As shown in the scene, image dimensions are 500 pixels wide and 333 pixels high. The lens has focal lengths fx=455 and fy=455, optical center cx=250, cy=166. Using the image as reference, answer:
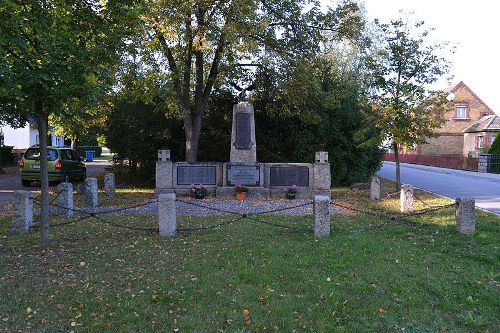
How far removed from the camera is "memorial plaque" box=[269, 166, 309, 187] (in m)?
16.5

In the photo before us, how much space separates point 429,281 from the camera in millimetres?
5969

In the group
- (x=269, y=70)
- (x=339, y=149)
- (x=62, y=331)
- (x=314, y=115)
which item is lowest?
(x=62, y=331)

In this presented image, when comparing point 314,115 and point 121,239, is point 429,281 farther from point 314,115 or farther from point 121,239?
point 314,115

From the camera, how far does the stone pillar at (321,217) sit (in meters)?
8.73

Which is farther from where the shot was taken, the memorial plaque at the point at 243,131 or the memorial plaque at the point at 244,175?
the memorial plaque at the point at 243,131

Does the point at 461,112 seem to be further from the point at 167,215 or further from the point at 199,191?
the point at 167,215

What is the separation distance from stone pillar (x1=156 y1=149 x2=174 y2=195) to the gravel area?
1232 millimetres

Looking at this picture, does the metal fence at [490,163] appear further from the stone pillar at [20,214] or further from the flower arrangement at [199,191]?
the stone pillar at [20,214]

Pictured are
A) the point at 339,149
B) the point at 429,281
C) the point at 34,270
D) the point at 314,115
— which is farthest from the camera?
the point at 339,149

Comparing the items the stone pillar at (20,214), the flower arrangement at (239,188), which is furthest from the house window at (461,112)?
the stone pillar at (20,214)

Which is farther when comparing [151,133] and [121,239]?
[151,133]

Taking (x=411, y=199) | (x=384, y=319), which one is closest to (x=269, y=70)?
(x=411, y=199)

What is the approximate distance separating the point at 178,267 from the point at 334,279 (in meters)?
2.22

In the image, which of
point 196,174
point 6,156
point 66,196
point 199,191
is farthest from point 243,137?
point 6,156
